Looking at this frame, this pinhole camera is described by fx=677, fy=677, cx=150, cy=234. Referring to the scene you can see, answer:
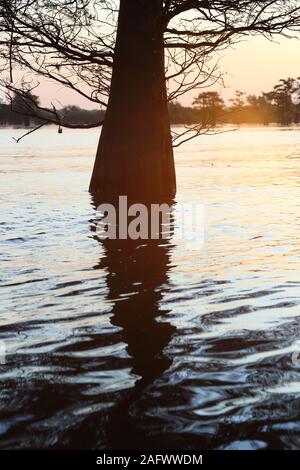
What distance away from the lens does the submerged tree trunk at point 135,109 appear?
51.5 ft

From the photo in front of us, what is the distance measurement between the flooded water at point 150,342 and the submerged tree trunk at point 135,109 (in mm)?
5328

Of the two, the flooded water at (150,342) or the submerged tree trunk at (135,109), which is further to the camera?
the submerged tree trunk at (135,109)

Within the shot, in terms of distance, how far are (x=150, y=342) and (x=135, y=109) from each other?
11.3m

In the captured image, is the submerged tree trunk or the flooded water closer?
the flooded water

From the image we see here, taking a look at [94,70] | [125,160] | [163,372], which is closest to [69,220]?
[125,160]

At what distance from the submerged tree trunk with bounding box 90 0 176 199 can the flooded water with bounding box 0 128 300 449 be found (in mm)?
5328

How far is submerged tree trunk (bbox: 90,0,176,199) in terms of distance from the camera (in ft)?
51.5

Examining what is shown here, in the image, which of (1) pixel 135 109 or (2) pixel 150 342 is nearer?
(2) pixel 150 342

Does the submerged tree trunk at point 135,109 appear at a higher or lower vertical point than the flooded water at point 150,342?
higher

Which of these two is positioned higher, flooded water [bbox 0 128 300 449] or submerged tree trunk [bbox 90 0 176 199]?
submerged tree trunk [bbox 90 0 176 199]

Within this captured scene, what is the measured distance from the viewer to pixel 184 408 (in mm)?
3770

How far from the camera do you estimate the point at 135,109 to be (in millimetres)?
15703

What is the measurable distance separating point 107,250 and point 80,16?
9690 mm
